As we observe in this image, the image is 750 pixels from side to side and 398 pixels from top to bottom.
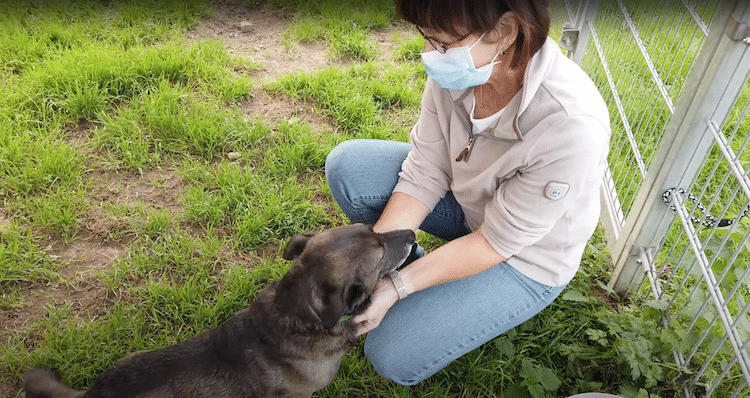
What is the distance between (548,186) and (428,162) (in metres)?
0.80

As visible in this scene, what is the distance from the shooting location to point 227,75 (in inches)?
187

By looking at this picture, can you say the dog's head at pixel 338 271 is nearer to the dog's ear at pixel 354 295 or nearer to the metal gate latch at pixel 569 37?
the dog's ear at pixel 354 295

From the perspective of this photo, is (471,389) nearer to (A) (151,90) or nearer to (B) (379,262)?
Result: (B) (379,262)

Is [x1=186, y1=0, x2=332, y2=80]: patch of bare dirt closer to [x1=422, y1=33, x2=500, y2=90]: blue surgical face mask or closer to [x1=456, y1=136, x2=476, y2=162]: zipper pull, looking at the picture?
[x1=456, y1=136, x2=476, y2=162]: zipper pull

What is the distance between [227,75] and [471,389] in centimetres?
329

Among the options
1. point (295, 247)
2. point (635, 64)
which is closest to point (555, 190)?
point (295, 247)

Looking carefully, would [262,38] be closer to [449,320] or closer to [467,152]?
[467,152]

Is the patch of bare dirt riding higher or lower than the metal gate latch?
lower

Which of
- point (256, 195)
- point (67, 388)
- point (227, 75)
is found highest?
point (227, 75)

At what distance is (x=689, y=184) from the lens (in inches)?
111

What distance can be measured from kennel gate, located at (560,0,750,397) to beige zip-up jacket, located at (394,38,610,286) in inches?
23.3

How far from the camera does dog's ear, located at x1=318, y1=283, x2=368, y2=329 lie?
→ 237 centimetres

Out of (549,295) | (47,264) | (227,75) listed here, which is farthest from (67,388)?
(227,75)

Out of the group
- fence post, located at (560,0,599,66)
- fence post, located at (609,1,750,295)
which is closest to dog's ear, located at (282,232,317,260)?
fence post, located at (609,1,750,295)
